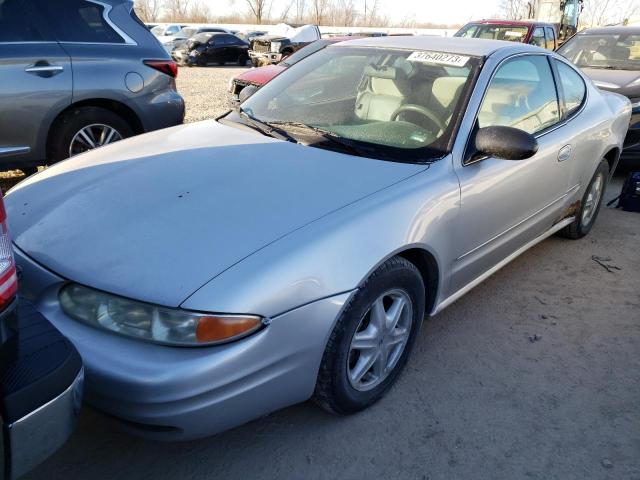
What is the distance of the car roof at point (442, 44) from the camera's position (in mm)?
3053

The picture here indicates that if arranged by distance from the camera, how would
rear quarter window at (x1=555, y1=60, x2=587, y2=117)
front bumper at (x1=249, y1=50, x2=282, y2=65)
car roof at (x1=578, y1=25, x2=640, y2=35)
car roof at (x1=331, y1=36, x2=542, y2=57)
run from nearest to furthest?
car roof at (x1=331, y1=36, x2=542, y2=57) → rear quarter window at (x1=555, y1=60, x2=587, y2=117) → car roof at (x1=578, y1=25, x2=640, y2=35) → front bumper at (x1=249, y1=50, x2=282, y2=65)

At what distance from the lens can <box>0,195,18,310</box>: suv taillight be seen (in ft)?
4.54

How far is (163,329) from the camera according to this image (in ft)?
5.86

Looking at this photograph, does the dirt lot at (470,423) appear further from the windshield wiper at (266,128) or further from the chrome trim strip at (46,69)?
the chrome trim strip at (46,69)

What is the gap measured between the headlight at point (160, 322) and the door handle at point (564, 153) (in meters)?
2.36

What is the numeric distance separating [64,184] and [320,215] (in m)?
1.22

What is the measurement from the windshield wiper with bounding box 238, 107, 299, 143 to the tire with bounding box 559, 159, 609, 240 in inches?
93.7

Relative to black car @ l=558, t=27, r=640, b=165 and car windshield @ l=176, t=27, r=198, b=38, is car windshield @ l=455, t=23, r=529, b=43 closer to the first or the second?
black car @ l=558, t=27, r=640, b=165

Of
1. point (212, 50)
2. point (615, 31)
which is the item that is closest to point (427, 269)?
point (615, 31)

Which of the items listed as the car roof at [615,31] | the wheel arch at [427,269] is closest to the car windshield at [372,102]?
the wheel arch at [427,269]

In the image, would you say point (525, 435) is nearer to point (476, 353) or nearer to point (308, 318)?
point (476, 353)

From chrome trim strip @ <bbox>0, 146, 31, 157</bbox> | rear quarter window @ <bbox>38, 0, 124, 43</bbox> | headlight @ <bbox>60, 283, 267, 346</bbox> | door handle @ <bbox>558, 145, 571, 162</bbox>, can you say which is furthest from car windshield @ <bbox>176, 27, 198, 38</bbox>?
headlight @ <bbox>60, 283, 267, 346</bbox>

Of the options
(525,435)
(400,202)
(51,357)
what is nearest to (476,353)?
(525,435)

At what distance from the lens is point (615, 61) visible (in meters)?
6.80
